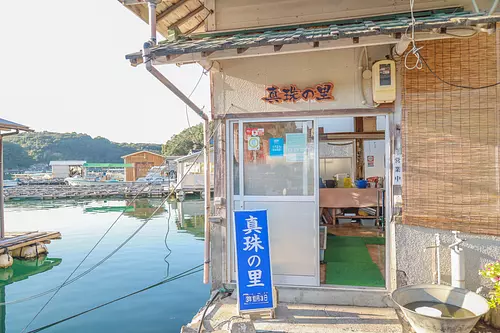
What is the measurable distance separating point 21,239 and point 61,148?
76.6 m

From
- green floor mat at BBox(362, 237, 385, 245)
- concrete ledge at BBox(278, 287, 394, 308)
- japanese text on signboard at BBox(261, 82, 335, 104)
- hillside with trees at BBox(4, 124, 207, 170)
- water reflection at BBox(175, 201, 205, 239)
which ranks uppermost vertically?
hillside with trees at BBox(4, 124, 207, 170)

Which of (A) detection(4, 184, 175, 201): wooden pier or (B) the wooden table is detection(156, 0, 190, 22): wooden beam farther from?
(A) detection(4, 184, 175, 201): wooden pier

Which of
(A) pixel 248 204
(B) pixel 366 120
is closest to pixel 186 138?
(B) pixel 366 120

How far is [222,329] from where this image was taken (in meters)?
3.58

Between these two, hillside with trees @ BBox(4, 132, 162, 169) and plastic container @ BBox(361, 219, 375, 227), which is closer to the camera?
plastic container @ BBox(361, 219, 375, 227)

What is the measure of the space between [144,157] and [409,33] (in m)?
42.1

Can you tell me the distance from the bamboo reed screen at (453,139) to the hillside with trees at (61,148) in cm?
7708

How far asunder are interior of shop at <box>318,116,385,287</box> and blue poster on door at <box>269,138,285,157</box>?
1858 millimetres

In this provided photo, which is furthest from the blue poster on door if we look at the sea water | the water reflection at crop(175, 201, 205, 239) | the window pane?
the water reflection at crop(175, 201, 205, 239)

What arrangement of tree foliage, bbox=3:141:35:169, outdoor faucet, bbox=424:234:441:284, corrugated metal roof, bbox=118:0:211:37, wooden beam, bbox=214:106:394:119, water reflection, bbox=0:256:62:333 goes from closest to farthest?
outdoor faucet, bbox=424:234:441:284 < wooden beam, bbox=214:106:394:119 < corrugated metal roof, bbox=118:0:211:37 < water reflection, bbox=0:256:62:333 < tree foliage, bbox=3:141:35:169

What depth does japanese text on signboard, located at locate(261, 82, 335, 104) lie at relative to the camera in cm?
419

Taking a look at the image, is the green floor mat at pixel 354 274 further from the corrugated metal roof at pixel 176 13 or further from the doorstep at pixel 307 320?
the corrugated metal roof at pixel 176 13

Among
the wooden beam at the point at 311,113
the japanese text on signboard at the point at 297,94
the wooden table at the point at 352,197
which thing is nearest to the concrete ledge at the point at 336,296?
the wooden beam at the point at 311,113

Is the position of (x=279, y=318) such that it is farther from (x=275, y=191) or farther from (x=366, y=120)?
(x=366, y=120)
